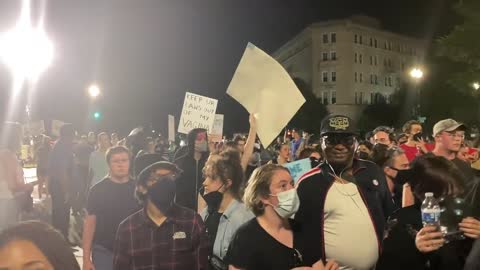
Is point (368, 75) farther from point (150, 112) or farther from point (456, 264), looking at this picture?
point (456, 264)

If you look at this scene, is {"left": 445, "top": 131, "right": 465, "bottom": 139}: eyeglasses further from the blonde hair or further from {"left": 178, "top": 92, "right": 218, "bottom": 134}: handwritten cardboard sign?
{"left": 178, "top": 92, "right": 218, "bottom": 134}: handwritten cardboard sign

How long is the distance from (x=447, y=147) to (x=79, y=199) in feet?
26.1

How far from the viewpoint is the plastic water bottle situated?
10.2ft

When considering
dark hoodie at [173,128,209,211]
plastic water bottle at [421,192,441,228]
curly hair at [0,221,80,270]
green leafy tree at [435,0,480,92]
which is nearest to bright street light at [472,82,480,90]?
green leafy tree at [435,0,480,92]

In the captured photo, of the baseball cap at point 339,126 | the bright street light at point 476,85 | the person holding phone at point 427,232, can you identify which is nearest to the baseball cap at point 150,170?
the baseball cap at point 339,126

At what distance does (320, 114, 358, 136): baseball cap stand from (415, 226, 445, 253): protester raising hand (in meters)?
1.13

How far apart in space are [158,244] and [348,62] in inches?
4090

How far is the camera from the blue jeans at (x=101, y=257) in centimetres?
543

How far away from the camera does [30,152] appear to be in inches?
946

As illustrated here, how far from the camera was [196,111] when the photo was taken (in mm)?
9914

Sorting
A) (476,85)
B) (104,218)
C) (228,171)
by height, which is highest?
(476,85)

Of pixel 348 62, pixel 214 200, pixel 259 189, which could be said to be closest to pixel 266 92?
pixel 214 200

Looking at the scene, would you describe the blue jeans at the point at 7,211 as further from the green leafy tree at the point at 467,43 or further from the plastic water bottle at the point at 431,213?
the green leafy tree at the point at 467,43

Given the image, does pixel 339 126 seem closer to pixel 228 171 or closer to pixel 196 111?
pixel 228 171
